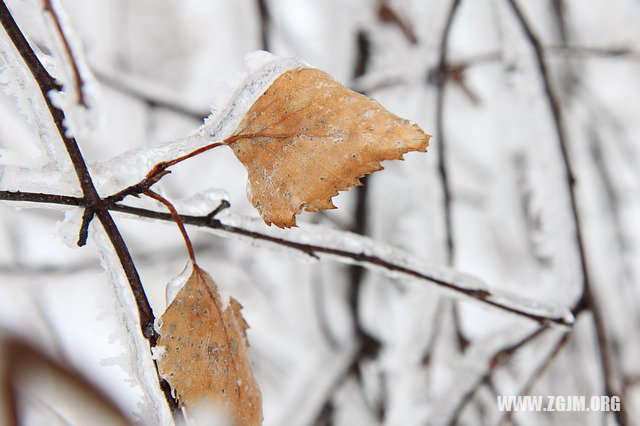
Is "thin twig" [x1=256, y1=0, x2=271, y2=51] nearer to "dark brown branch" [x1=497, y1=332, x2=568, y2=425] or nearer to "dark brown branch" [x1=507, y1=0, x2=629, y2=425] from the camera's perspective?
"dark brown branch" [x1=507, y1=0, x2=629, y2=425]

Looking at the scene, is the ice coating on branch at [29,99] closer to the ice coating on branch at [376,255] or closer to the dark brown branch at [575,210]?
the ice coating on branch at [376,255]

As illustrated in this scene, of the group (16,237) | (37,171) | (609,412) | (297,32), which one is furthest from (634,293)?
(16,237)

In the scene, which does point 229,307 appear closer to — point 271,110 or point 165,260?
point 271,110

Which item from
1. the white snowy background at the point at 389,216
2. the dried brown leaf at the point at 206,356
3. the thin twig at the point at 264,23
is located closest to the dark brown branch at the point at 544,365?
the white snowy background at the point at 389,216

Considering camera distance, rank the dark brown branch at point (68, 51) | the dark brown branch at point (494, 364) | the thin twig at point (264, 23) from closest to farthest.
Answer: the dark brown branch at point (68, 51)
the dark brown branch at point (494, 364)
the thin twig at point (264, 23)

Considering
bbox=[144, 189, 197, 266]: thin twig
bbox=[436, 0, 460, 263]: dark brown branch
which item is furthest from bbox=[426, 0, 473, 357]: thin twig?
bbox=[144, 189, 197, 266]: thin twig

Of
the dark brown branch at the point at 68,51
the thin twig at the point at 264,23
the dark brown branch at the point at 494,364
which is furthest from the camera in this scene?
the thin twig at the point at 264,23

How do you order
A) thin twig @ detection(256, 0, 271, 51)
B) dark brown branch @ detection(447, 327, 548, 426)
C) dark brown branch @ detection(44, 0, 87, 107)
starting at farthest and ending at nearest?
thin twig @ detection(256, 0, 271, 51)
dark brown branch @ detection(447, 327, 548, 426)
dark brown branch @ detection(44, 0, 87, 107)

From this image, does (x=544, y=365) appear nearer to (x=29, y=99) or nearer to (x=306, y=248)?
(x=306, y=248)
